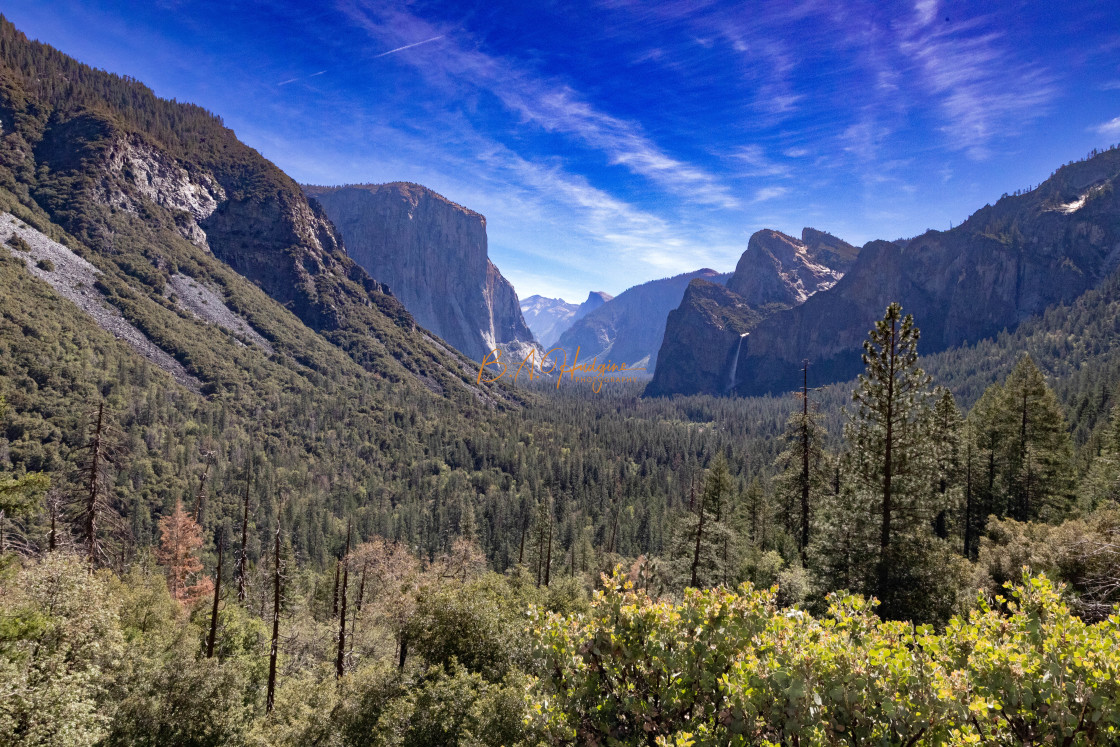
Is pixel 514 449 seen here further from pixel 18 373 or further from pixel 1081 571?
pixel 1081 571

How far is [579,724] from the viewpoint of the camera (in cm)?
760

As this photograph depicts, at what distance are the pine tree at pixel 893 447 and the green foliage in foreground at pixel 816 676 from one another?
13333 mm

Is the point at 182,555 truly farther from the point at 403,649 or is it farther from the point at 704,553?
the point at 704,553

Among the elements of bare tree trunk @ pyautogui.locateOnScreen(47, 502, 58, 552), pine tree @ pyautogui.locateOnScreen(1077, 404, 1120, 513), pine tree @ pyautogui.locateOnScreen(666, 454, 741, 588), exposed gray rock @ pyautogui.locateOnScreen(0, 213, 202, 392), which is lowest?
pine tree @ pyautogui.locateOnScreen(666, 454, 741, 588)

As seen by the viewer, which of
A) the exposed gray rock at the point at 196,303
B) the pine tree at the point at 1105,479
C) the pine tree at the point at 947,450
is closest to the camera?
the pine tree at the point at 1105,479

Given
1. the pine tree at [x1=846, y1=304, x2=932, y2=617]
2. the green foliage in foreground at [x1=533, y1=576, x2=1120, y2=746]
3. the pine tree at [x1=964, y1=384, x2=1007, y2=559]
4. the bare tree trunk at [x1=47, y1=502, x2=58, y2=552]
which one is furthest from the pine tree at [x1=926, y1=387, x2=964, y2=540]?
the bare tree trunk at [x1=47, y1=502, x2=58, y2=552]

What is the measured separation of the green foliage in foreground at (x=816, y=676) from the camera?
5461 mm

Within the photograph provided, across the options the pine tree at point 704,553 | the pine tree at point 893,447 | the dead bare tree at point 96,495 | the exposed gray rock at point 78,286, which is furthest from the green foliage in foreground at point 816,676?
the exposed gray rock at point 78,286

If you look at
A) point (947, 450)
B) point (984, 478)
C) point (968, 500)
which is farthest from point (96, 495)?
point (984, 478)

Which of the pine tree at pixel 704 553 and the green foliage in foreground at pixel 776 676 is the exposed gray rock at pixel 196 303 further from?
the green foliage in foreground at pixel 776 676

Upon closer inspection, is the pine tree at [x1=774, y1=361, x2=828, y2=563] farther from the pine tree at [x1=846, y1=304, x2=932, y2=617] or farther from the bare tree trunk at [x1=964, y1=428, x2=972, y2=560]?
the pine tree at [x1=846, y1=304, x2=932, y2=617]

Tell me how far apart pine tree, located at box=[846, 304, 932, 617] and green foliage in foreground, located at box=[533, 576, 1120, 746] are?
43.7ft

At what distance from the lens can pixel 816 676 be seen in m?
6.02

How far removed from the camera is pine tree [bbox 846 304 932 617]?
62.4 ft
